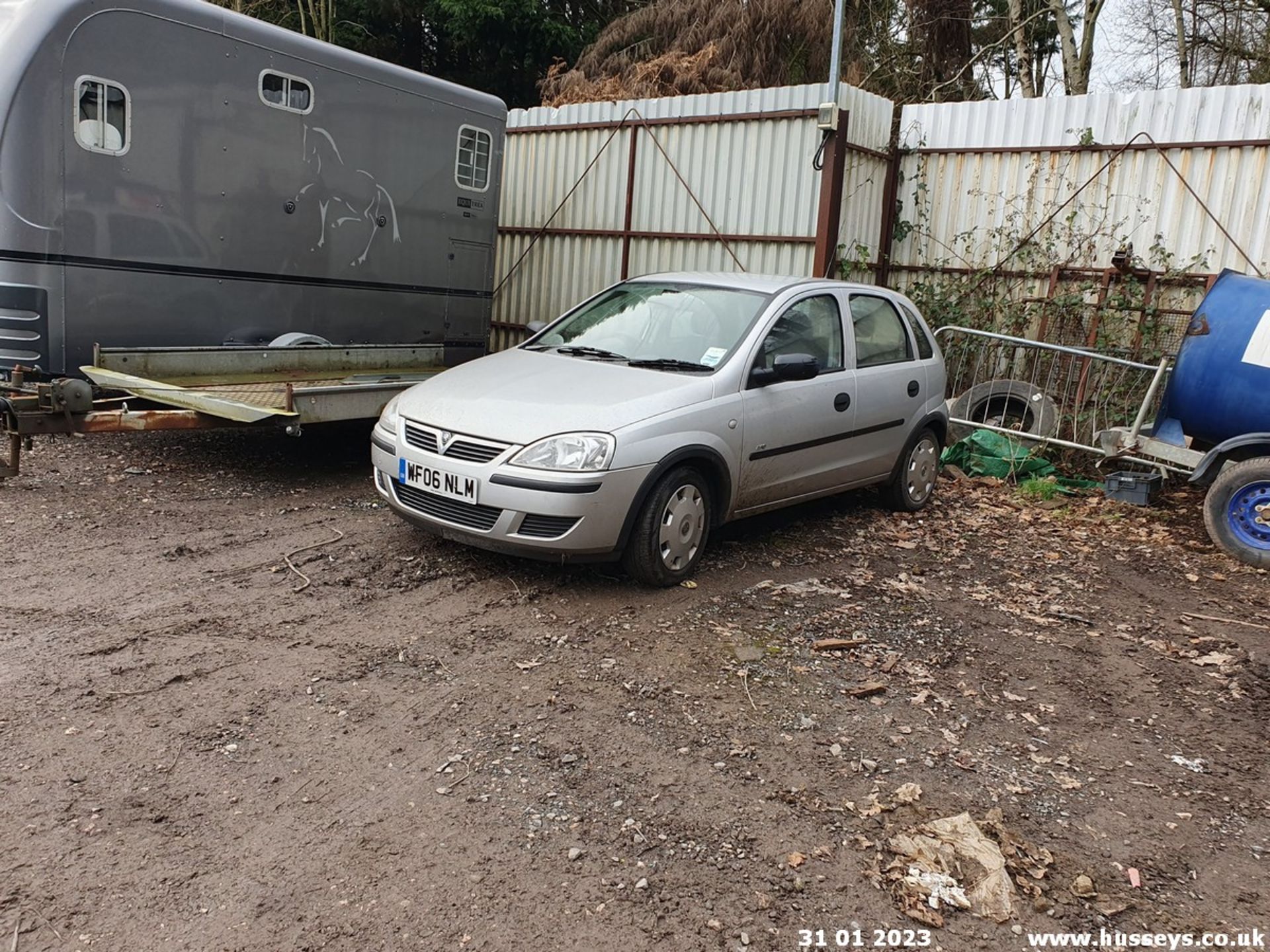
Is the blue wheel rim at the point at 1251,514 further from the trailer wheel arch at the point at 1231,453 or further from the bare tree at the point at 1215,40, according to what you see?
the bare tree at the point at 1215,40

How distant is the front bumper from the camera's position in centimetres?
488

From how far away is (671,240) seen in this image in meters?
10.9

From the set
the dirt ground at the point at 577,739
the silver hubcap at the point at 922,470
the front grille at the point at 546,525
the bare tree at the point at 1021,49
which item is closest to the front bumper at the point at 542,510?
the front grille at the point at 546,525

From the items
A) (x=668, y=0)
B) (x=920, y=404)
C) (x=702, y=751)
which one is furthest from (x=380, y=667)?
(x=668, y=0)

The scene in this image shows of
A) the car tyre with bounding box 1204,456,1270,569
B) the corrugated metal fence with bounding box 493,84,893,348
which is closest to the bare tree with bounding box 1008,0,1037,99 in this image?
the corrugated metal fence with bounding box 493,84,893,348

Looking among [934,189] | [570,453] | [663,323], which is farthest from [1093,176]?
[570,453]

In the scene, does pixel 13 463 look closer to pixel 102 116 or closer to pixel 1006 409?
pixel 102 116

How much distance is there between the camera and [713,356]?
5766 mm

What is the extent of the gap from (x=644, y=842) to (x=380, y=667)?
1.60 meters

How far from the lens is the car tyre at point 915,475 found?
7273 mm

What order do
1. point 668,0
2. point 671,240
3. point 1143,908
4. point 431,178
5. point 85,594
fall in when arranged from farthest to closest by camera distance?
point 668,0 < point 671,240 < point 431,178 < point 85,594 < point 1143,908

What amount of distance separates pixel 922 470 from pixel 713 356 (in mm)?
2514

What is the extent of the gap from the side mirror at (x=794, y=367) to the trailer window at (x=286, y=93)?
15.1 feet

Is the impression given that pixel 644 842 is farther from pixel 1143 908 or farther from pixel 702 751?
pixel 1143 908
